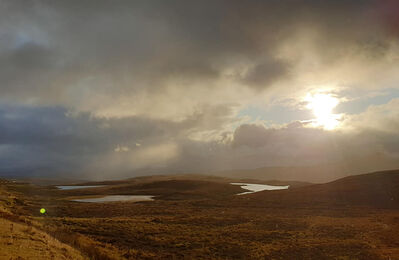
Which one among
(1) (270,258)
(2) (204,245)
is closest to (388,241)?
(1) (270,258)

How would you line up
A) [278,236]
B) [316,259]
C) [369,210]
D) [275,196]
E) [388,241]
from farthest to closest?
[275,196] < [369,210] < [278,236] < [388,241] < [316,259]

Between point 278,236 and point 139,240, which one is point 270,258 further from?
point 139,240

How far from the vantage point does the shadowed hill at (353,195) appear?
64438mm

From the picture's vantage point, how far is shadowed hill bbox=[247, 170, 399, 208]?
64.4 metres

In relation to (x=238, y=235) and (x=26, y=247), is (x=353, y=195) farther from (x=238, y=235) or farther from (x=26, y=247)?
(x=26, y=247)

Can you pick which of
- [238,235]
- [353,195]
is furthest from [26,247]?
[353,195]

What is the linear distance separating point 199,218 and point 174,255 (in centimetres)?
2014

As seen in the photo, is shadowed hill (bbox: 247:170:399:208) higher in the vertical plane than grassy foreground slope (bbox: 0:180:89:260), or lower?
lower

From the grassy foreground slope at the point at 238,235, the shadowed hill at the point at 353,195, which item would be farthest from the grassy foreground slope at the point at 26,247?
the shadowed hill at the point at 353,195

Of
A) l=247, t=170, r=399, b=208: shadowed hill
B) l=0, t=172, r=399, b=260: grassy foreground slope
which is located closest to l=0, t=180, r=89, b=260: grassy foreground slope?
l=0, t=172, r=399, b=260: grassy foreground slope

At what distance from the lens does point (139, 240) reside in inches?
1166

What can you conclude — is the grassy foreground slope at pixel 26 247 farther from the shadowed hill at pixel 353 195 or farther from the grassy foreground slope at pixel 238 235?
the shadowed hill at pixel 353 195

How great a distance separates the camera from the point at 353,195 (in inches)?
2783

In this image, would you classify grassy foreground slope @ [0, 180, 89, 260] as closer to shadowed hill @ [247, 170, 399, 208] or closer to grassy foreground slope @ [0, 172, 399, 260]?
grassy foreground slope @ [0, 172, 399, 260]
